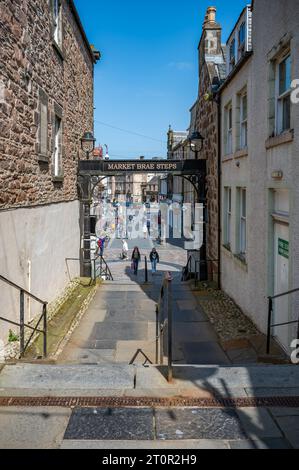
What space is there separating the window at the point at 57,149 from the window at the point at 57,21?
219 cm

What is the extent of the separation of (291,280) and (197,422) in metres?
3.85

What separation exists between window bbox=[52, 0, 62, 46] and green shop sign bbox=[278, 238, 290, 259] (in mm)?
8550

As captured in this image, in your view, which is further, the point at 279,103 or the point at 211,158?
the point at 211,158

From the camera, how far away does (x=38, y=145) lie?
11.2m

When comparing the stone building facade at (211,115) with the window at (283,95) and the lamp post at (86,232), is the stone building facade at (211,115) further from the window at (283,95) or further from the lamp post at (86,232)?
the window at (283,95)

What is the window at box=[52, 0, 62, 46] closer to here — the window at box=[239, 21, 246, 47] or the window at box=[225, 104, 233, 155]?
the window at box=[239, 21, 246, 47]

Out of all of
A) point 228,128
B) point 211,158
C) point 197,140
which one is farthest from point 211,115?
point 228,128

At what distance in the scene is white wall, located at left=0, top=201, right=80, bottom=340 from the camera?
8562 mm

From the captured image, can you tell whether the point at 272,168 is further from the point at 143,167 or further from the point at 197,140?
the point at 143,167

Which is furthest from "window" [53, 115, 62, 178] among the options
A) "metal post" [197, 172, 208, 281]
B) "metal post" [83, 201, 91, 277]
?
"metal post" [197, 172, 208, 281]

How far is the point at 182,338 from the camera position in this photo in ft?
35.5

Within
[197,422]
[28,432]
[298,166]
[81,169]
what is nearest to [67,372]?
[28,432]

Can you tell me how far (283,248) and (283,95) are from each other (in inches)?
111
